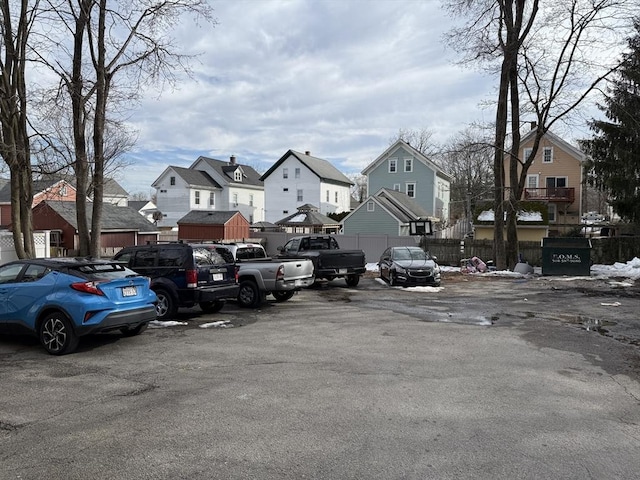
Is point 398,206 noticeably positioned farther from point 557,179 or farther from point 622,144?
point 622,144

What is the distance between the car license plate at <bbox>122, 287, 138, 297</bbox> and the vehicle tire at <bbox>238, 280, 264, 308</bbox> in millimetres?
4707

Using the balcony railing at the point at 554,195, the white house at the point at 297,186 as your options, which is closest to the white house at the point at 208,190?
the white house at the point at 297,186

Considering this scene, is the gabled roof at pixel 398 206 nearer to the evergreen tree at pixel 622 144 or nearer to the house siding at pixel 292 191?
the house siding at pixel 292 191

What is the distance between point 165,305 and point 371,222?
29.1 metres

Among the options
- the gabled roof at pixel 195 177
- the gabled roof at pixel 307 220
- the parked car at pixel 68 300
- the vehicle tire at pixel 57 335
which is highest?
the gabled roof at pixel 195 177

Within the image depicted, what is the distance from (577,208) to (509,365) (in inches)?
1628

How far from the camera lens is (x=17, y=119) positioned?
634 inches

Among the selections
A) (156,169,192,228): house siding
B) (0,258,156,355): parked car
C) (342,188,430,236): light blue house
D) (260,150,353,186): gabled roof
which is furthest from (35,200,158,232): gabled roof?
(0,258,156,355): parked car

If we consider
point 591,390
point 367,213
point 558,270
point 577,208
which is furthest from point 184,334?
point 577,208

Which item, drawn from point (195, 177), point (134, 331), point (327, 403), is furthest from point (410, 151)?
point (327, 403)

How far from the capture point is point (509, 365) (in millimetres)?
7039

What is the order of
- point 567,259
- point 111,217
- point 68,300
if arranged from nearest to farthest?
point 68,300 → point 567,259 → point 111,217

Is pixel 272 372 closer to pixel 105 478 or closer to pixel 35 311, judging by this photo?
pixel 105 478

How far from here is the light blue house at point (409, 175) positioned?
156ft
